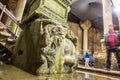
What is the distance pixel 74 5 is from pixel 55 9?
10.3 m

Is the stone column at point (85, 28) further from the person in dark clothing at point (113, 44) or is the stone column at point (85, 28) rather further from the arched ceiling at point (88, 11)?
the person in dark clothing at point (113, 44)

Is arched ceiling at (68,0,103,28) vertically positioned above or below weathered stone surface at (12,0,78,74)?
above

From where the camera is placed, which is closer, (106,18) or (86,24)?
(106,18)

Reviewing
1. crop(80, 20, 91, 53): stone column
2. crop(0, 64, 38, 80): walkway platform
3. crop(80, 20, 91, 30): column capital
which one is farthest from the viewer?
crop(80, 20, 91, 30): column capital

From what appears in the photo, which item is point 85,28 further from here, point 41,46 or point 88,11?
point 41,46

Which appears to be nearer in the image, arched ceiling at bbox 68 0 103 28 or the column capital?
arched ceiling at bbox 68 0 103 28

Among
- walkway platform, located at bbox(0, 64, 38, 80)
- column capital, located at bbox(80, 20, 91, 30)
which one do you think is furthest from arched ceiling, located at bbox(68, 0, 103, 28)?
walkway platform, located at bbox(0, 64, 38, 80)

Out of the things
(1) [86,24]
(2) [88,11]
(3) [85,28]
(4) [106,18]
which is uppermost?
(2) [88,11]

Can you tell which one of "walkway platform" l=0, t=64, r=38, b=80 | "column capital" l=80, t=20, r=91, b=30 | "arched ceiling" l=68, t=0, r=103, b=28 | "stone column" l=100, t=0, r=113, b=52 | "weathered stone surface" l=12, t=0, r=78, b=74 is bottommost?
"walkway platform" l=0, t=64, r=38, b=80

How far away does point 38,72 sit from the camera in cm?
210

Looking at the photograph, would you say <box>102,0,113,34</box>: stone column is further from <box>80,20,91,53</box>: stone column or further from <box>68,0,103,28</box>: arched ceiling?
<box>80,20,91,53</box>: stone column

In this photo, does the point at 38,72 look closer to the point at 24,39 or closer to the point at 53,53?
the point at 53,53

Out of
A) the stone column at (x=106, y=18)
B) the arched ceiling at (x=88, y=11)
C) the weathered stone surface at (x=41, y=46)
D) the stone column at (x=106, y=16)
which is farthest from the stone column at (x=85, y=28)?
the weathered stone surface at (x=41, y=46)

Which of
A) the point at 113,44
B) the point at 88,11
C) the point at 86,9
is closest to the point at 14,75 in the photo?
the point at 113,44
